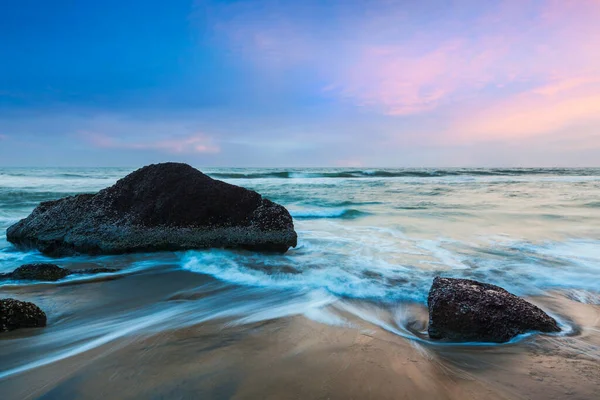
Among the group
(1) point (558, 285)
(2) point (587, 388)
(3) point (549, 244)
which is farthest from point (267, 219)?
(3) point (549, 244)

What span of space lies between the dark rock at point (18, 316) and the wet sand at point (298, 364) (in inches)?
3.7

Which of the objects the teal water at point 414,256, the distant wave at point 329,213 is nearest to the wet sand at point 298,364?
the teal water at point 414,256

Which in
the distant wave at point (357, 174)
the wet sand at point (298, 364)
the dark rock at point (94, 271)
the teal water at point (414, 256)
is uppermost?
the distant wave at point (357, 174)

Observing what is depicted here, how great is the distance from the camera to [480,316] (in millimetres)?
2652

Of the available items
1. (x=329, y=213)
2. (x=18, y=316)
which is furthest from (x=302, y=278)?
(x=329, y=213)

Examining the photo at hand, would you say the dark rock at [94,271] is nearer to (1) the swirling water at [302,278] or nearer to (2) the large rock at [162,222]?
(1) the swirling water at [302,278]

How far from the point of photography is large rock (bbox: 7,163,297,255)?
5.32m

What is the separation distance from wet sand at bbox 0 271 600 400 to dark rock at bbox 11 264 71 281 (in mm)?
1155

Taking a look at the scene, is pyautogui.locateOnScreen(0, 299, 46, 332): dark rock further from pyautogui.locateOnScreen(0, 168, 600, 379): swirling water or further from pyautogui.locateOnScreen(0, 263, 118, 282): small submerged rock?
pyautogui.locateOnScreen(0, 263, 118, 282): small submerged rock

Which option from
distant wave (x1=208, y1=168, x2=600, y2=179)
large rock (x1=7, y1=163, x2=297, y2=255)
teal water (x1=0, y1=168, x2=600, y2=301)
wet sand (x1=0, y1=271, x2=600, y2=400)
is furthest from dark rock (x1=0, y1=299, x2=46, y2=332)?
distant wave (x1=208, y1=168, x2=600, y2=179)

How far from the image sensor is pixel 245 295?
3.69 meters

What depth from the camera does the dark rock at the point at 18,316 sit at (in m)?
2.64

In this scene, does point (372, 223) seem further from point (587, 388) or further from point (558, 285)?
point (587, 388)

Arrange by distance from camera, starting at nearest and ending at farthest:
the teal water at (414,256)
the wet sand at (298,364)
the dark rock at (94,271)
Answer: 1. the wet sand at (298,364)
2. the teal water at (414,256)
3. the dark rock at (94,271)
